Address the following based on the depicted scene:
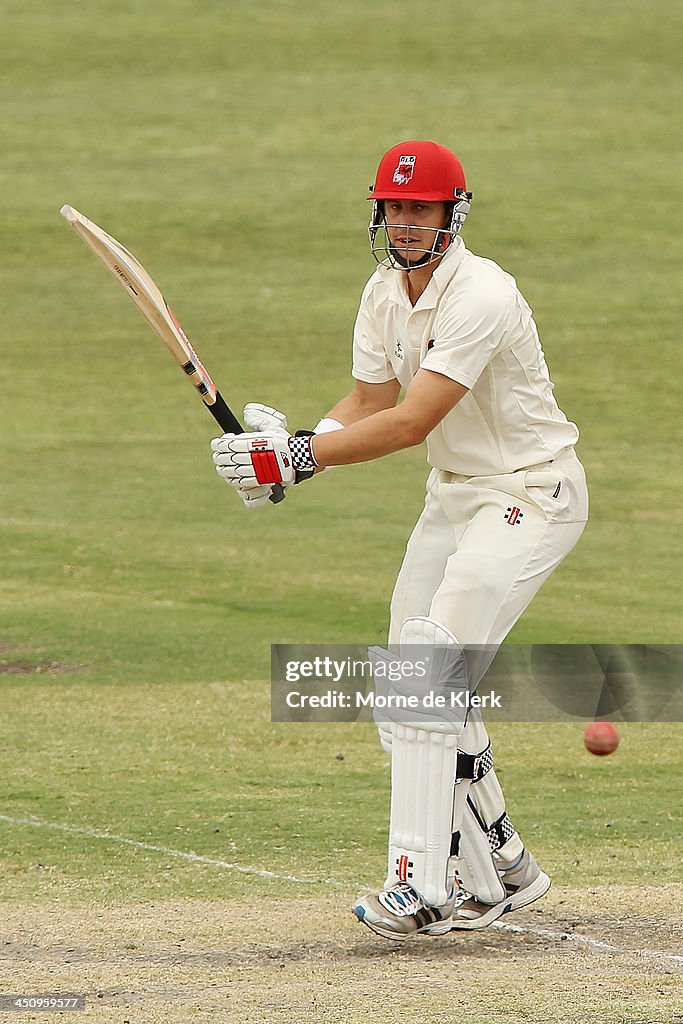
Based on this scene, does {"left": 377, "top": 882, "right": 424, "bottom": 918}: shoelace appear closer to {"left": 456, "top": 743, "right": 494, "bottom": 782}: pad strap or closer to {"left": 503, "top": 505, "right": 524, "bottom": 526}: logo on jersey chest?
{"left": 456, "top": 743, "right": 494, "bottom": 782}: pad strap

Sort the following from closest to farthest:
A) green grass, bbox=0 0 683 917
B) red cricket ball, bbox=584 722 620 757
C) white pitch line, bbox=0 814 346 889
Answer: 1. white pitch line, bbox=0 814 346 889
2. green grass, bbox=0 0 683 917
3. red cricket ball, bbox=584 722 620 757

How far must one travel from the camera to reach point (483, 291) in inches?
194

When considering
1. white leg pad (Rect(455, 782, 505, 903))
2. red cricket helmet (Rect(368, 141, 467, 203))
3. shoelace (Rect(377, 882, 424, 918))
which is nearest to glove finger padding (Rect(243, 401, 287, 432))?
red cricket helmet (Rect(368, 141, 467, 203))

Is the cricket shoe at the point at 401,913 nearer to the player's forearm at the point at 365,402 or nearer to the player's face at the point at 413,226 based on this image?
the player's forearm at the point at 365,402

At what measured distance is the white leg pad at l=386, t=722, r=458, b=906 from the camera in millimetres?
4781

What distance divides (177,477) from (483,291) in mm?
9261

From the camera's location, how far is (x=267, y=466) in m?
4.98

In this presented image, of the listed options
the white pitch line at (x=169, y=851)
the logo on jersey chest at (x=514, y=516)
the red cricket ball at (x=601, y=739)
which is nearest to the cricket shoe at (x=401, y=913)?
the white pitch line at (x=169, y=851)

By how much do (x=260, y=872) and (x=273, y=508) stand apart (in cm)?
748

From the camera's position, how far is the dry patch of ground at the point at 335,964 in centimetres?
427

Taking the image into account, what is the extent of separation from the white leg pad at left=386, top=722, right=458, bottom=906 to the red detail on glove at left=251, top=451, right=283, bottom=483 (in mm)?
817

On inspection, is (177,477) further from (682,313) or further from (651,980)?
(651,980)

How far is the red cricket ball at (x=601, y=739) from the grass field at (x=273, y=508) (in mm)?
135

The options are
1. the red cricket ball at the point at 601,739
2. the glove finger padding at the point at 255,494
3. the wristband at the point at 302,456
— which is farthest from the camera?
the red cricket ball at the point at 601,739
